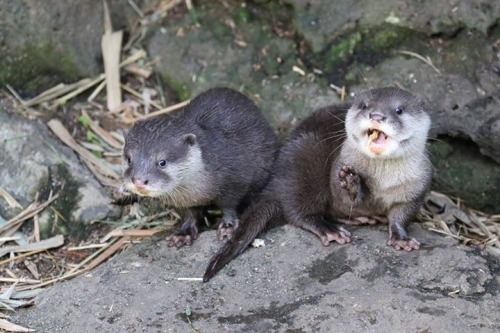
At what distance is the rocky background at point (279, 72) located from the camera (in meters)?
3.97

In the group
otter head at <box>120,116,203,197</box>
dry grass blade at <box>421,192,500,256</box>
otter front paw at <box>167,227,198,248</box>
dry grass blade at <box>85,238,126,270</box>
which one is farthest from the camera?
dry grass blade at <box>421,192,500,256</box>

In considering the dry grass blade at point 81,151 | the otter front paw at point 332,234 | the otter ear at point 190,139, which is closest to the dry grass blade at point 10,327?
the otter ear at point 190,139

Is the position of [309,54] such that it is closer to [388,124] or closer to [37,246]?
[388,124]

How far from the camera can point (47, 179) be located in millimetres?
4562

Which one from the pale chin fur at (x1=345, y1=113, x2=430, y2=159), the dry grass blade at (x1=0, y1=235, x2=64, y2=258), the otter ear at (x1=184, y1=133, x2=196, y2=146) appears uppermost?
the pale chin fur at (x1=345, y1=113, x2=430, y2=159)

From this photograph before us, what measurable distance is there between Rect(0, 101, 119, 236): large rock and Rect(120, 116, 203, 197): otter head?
23.2 inches

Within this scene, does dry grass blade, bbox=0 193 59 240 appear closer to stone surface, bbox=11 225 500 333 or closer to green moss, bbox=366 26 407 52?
stone surface, bbox=11 225 500 333

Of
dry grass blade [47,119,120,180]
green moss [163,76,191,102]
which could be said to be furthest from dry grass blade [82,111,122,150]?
green moss [163,76,191,102]

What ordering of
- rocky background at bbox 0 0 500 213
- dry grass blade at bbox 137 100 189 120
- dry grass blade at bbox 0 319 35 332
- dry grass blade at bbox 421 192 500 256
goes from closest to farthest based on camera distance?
1. dry grass blade at bbox 0 319 35 332
2. dry grass blade at bbox 421 192 500 256
3. rocky background at bbox 0 0 500 213
4. dry grass blade at bbox 137 100 189 120

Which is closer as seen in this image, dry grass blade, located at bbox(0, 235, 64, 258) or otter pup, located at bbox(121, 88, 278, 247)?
otter pup, located at bbox(121, 88, 278, 247)

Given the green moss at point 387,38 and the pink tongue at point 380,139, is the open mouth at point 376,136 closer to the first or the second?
the pink tongue at point 380,139

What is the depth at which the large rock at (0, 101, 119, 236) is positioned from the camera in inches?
177

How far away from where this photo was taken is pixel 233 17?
5289 mm

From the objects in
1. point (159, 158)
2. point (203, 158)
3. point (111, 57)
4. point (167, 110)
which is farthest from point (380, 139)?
point (111, 57)
